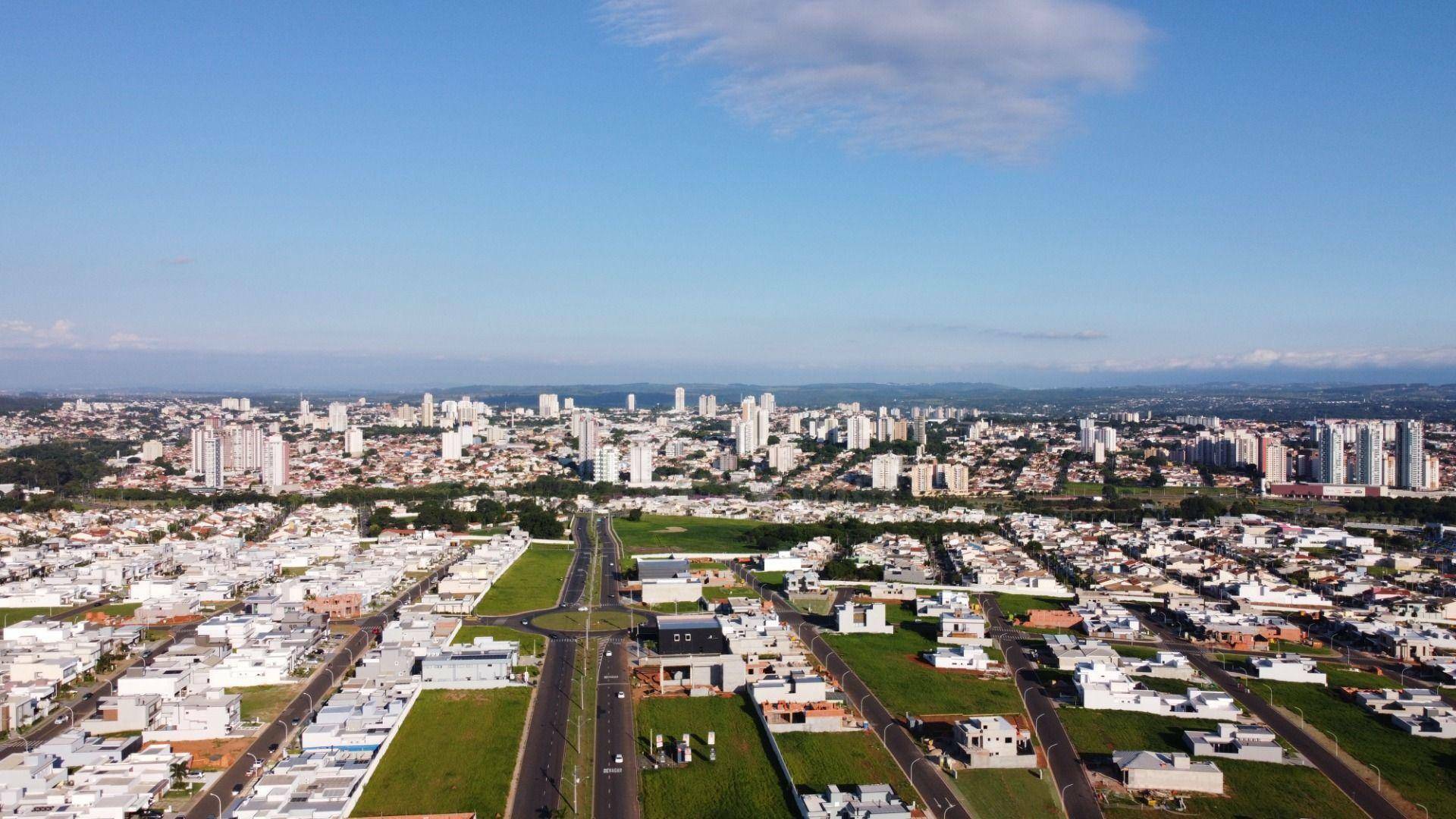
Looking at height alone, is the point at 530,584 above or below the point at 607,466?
below

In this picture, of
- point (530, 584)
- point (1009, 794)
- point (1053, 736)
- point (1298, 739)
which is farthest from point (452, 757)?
point (530, 584)

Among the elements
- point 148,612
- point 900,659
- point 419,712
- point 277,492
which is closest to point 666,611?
point 900,659

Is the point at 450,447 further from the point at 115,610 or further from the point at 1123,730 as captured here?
the point at 1123,730

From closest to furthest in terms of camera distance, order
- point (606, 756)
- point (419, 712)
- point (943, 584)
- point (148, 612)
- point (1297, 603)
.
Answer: point (606, 756) < point (419, 712) < point (148, 612) < point (1297, 603) < point (943, 584)

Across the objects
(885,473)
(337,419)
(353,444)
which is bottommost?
(885,473)

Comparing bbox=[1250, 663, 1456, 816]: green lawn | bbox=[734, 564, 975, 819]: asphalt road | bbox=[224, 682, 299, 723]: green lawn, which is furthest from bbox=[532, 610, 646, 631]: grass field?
bbox=[1250, 663, 1456, 816]: green lawn

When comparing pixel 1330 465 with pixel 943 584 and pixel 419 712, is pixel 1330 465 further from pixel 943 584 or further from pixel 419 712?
pixel 419 712
